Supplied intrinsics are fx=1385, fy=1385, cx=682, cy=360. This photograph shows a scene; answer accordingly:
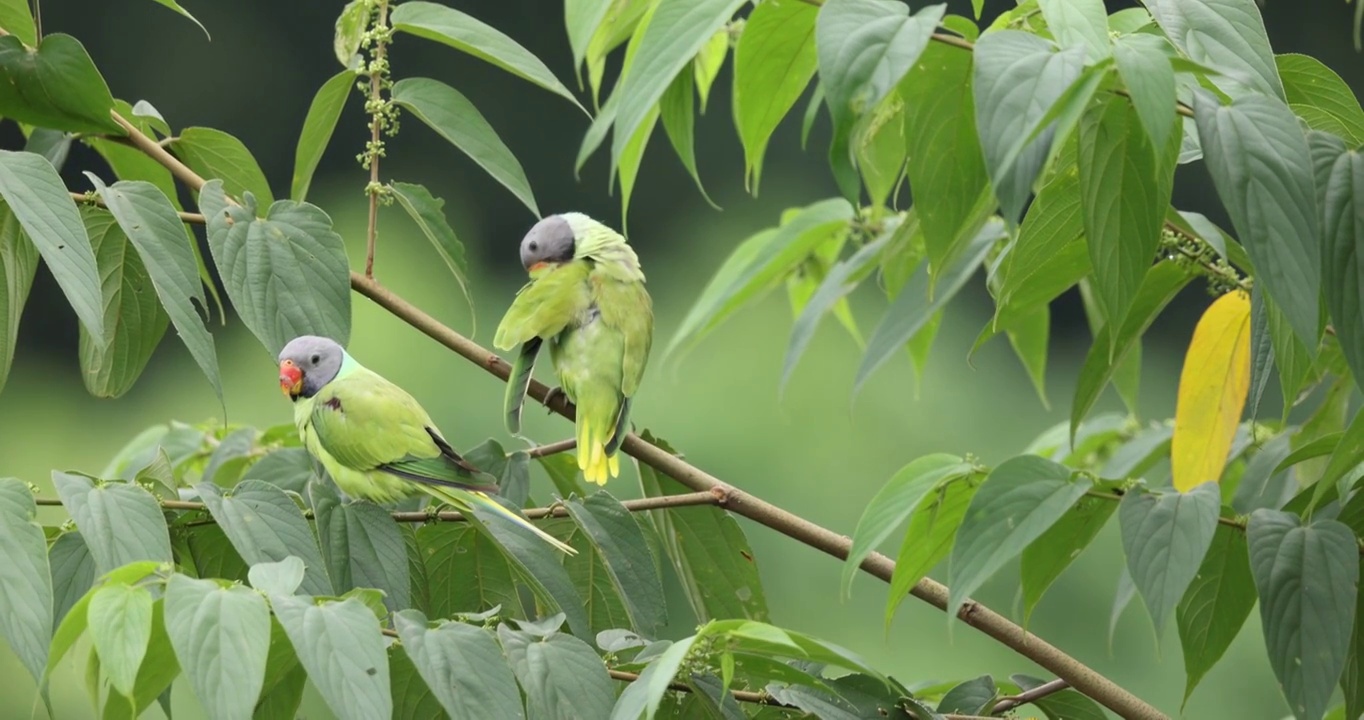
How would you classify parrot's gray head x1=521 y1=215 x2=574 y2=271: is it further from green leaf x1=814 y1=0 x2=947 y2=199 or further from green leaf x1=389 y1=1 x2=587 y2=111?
green leaf x1=814 y1=0 x2=947 y2=199

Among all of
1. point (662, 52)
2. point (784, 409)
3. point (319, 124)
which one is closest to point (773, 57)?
point (662, 52)

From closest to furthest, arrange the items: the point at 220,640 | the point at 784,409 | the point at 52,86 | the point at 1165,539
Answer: the point at 220,640 → the point at 1165,539 → the point at 52,86 → the point at 784,409

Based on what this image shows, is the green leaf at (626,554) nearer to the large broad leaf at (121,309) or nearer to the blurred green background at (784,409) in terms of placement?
the large broad leaf at (121,309)

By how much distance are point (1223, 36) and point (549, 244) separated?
1.42 feet

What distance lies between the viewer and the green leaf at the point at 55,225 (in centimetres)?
51

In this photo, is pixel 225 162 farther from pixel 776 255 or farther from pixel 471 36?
pixel 776 255

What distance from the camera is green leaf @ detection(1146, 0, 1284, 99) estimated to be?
20.8 inches

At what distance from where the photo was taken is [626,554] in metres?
0.66

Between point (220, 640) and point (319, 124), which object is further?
point (319, 124)

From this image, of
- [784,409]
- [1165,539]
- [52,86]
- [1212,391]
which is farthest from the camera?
[784,409]

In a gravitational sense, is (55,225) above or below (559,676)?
above

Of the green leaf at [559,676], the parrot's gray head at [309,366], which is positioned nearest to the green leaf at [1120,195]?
the green leaf at [559,676]

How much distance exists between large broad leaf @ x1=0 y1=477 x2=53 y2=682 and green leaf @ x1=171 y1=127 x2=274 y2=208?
278mm

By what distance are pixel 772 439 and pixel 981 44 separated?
202 centimetres
